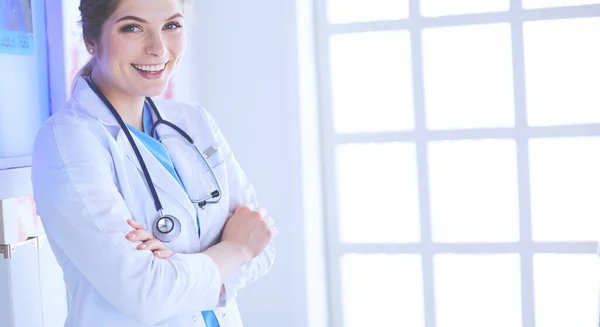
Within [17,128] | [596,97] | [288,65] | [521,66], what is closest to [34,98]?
[17,128]

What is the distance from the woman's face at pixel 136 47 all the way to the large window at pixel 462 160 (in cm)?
142

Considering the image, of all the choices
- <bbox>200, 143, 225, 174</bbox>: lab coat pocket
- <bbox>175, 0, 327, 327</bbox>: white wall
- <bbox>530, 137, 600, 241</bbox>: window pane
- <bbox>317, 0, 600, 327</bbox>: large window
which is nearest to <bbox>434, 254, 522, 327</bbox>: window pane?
<bbox>317, 0, 600, 327</bbox>: large window

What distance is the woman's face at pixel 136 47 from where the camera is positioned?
1428 millimetres

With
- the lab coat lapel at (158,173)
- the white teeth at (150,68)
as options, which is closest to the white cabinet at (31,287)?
the lab coat lapel at (158,173)

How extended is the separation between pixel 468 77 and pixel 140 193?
5.45 ft

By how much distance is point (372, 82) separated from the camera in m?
2.85

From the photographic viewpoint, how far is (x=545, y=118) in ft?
8.80

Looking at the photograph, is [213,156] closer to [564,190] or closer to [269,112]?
[269,112]

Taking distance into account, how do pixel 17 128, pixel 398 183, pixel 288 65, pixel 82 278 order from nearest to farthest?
1. pixel 82 278
2. pixel 17 128
3. pixel 288 65
4. pixel 398 183

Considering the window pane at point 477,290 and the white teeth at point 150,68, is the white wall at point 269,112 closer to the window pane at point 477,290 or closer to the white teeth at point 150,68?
the window pane at point 477,290

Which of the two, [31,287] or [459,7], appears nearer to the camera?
[31,287]

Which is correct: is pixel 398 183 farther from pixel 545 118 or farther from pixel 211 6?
pixel 211 6

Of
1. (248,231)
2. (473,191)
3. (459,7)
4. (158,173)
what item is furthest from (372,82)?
(158,173)

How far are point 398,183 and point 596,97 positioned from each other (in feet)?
2.45
